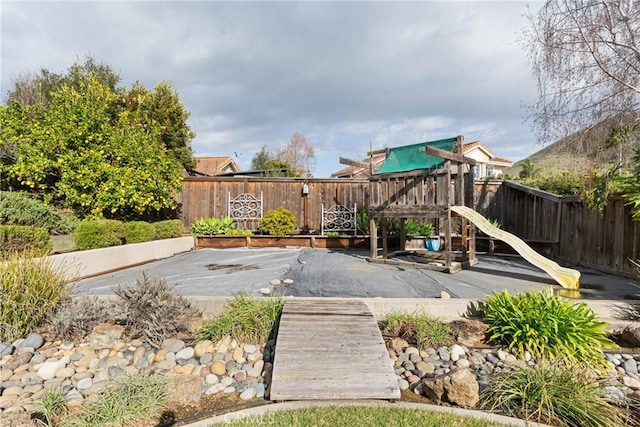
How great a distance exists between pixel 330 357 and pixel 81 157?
733 cm

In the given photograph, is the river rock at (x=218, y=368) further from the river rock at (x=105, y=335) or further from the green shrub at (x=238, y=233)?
the green shrub at (x=238, y=233)

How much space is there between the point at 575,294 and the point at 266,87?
462 inches

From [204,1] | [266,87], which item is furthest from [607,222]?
[266,87]

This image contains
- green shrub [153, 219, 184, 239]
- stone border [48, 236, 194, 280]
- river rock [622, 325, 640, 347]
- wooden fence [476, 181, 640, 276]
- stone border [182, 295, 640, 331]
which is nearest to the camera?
river rock [622, 325, 640, 347]

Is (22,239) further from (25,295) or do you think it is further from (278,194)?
(278,194)

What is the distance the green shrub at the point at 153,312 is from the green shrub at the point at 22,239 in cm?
228

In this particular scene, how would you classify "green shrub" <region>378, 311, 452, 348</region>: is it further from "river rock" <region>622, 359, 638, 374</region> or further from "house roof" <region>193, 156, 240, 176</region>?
"house roof" <region>193, 156, 240, 176</region>

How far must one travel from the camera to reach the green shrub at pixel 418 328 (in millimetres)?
2941

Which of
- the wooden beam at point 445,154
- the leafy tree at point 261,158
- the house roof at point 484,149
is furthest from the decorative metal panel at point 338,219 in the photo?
the leafy tree at point 261,158

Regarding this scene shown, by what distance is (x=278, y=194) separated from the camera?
31.7ft

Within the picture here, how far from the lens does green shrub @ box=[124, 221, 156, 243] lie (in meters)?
6.39

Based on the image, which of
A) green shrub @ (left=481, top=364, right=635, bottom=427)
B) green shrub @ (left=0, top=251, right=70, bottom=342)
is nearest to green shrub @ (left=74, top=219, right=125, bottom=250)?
green shrub @ (left=0, top=251, right=70, bottom=342)

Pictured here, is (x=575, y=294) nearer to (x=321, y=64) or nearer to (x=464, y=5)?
(x=464, y=5)

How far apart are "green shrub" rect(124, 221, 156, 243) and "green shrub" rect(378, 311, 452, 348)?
18.7ft
